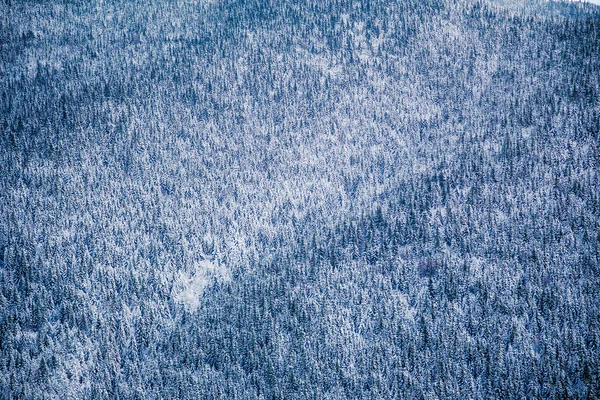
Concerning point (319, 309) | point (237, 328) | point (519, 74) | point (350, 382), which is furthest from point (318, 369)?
point (519, 74)

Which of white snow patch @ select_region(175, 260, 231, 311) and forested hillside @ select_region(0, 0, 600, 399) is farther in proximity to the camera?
white snow patch @ select_region(175, 260, 231, 311)

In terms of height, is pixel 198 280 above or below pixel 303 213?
below

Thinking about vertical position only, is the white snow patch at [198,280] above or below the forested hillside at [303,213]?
below

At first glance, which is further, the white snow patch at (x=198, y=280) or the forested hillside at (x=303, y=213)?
the white snow patch at (x=198, y=280)

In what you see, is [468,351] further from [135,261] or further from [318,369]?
[135,261]
